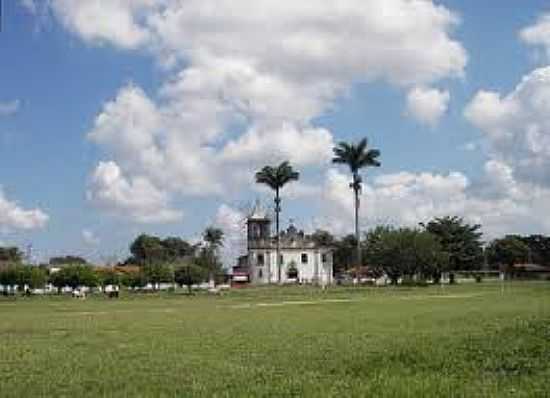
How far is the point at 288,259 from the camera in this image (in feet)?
590

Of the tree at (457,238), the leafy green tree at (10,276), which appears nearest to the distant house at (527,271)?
the tree at (457,238)

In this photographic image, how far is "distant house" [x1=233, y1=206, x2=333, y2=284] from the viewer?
178 metres

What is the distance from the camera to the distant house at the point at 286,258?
178 m

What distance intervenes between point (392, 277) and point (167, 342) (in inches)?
4724

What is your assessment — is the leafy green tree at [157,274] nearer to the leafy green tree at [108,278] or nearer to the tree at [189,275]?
the tree at [189,275]

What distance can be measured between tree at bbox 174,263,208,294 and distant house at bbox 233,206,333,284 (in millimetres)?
39526

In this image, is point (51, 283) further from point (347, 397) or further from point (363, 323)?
point (347, 397)

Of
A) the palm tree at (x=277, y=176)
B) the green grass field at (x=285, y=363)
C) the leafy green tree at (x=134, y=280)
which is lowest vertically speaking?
the green grass field at (x=285, y=363)

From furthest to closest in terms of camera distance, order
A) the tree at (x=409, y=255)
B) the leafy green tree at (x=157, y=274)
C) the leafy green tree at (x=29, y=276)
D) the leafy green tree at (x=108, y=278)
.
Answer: the tree at (x=409, y=255), the leafy green tree at (x=157, y=274), the leafy green tree at (x=108, y=278), the leafy green tree at (x=29, y=276)

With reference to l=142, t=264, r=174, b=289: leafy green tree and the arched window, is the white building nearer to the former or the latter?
the arched window

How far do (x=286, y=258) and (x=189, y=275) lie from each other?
48.0 m

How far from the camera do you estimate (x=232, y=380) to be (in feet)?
61.2

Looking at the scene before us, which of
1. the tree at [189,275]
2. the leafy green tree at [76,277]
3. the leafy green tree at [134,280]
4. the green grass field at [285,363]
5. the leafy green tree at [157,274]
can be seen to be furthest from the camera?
the leafy green tree at [134,280]

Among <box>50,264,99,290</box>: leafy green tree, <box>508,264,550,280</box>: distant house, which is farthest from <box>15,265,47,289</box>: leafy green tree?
<box>508,264,550,280</box>: distant house
